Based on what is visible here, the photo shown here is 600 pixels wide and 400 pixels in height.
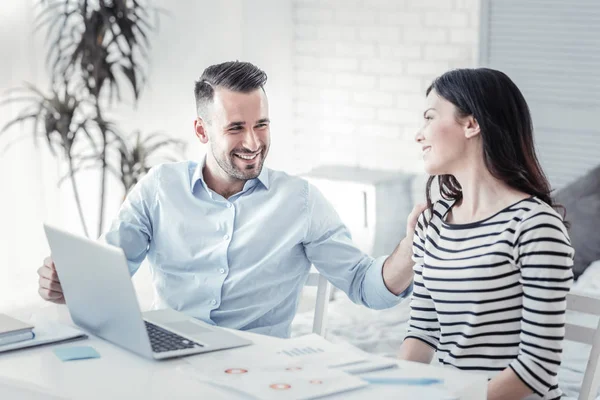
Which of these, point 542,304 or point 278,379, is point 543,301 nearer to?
point 542,304

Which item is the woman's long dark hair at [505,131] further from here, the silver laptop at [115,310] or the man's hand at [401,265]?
the silver laptop at [115,310]

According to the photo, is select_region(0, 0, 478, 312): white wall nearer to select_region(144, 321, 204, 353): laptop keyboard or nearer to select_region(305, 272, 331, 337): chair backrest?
select_region(305, 272, 331, 337): chair backrest

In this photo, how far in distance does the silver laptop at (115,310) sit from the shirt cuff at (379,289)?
0.49 metres

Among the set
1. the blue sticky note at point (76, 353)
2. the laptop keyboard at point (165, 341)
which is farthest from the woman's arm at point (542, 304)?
the blue sticky note at point (76, 353)

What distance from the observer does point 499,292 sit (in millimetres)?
1808

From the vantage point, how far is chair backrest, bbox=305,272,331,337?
7.41 feet

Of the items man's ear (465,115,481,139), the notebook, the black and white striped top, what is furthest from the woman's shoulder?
the notebook

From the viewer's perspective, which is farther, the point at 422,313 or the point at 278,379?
the point at 422,313

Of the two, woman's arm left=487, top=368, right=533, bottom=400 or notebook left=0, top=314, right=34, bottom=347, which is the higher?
notebook left=0, top=314, right=34, bottom=347

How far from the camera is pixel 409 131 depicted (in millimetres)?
4582

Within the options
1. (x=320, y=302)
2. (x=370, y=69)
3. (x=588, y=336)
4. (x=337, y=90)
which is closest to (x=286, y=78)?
(x=337, y=90)

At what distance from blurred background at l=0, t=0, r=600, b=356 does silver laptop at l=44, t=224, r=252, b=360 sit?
1.80 m

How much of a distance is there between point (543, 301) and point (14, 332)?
3.29ft

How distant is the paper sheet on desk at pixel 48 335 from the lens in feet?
5.76
